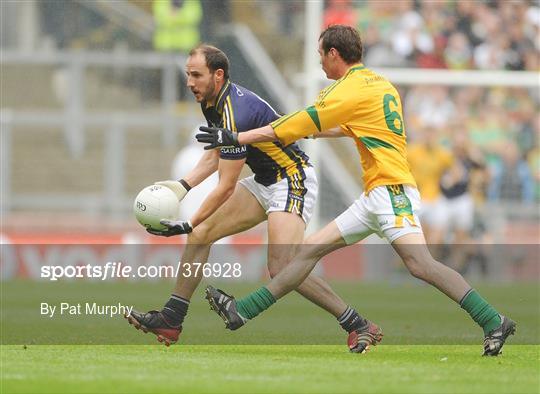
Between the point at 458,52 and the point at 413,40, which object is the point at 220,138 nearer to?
the point at 413,40

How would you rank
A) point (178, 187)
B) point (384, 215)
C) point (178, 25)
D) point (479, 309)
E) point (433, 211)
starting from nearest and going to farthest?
point (479, 309)
point (384, 215)
point (178, 187)
point (433, 211)
point (178, 25)

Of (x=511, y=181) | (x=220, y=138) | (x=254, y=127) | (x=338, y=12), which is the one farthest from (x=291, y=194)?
(x=511, y=181)

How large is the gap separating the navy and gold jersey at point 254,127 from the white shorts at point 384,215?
0.66m

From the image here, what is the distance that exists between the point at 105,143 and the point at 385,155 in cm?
1522

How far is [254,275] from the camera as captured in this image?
20.5 metres

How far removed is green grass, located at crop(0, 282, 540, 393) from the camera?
8031mm

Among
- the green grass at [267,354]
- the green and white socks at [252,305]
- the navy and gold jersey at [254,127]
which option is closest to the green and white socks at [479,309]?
the green grass at [267,354]

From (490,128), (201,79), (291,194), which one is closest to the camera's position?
(201,79)

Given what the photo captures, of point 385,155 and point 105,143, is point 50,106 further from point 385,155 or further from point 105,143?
point 385,155

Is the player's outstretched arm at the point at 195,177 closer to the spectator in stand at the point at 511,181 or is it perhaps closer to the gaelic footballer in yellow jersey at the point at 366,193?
the gaelic footballer in yellow jersey at the point at 366,193

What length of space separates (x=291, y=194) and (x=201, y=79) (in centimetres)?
106

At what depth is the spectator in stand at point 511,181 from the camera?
2303 cm

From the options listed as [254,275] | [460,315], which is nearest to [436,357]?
[460,315]

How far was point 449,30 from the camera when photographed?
22.6m
